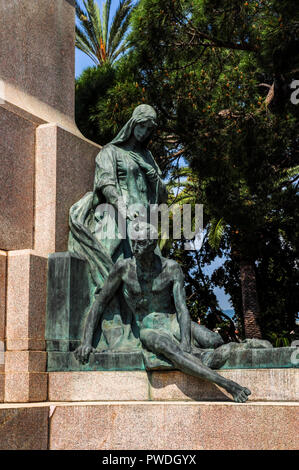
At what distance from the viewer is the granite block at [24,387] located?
601cm

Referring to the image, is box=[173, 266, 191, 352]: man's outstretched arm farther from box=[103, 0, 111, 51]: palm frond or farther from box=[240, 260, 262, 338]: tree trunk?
box=[103, 0, 111, 51]: palm frond

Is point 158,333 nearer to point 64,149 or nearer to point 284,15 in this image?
point 64,149

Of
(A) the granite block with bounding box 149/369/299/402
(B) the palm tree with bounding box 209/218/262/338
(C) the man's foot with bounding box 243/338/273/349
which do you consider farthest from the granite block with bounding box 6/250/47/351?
(B) the palm tree with bounding box 209/218/262/338

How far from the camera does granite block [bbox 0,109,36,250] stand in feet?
21.4

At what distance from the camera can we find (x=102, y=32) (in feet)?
75.4

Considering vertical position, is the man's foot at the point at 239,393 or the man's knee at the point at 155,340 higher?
the man's knee at the point at 155,340

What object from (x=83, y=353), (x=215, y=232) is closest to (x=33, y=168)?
(x=83, y=353)

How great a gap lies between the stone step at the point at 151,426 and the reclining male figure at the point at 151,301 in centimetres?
74

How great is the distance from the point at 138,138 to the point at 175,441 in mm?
3463

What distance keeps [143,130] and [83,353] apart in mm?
2528

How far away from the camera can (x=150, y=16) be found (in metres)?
11.5

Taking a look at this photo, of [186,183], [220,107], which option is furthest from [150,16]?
[186,183]

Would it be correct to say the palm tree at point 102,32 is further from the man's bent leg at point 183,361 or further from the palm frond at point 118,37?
the man's bent leg at point 183,361

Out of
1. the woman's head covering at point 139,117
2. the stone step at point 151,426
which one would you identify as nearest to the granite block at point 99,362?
the stone step at point 151,426
